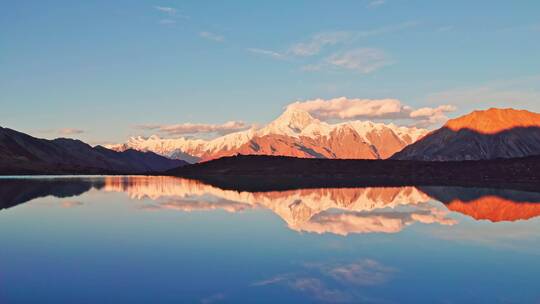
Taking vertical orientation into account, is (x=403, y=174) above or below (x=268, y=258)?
above

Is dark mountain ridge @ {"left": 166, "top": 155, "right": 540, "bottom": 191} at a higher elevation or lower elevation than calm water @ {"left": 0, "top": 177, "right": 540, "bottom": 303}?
higher

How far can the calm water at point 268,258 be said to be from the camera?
1988cm

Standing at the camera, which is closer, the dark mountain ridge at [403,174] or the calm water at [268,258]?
the calm water at [268,258]

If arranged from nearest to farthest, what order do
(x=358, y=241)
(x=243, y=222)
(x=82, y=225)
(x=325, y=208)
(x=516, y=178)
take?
1. (x=358, y=241)
2. (x=82, y=225)
3. (x=243, y=222)
4. (x=325, y=208)
5. (x=516, y=178)

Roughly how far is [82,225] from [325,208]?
28.1 metres

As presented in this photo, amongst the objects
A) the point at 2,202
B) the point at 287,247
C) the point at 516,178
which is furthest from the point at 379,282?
the point at 516,178

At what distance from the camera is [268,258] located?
27.2 meters

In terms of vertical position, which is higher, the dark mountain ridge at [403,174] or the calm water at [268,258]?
the dark mountain ridge at [403,174]

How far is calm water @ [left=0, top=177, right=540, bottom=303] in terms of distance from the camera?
19.9 meters

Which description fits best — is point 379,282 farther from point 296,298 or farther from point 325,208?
point 325,208

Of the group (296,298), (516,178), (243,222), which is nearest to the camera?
(296,298)

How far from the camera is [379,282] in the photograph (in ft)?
71.5

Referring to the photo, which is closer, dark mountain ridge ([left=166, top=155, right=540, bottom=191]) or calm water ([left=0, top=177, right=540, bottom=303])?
calm water ([left=0, top=177, right=540, bottom=303])

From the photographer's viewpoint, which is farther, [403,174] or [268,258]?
[403,174]
